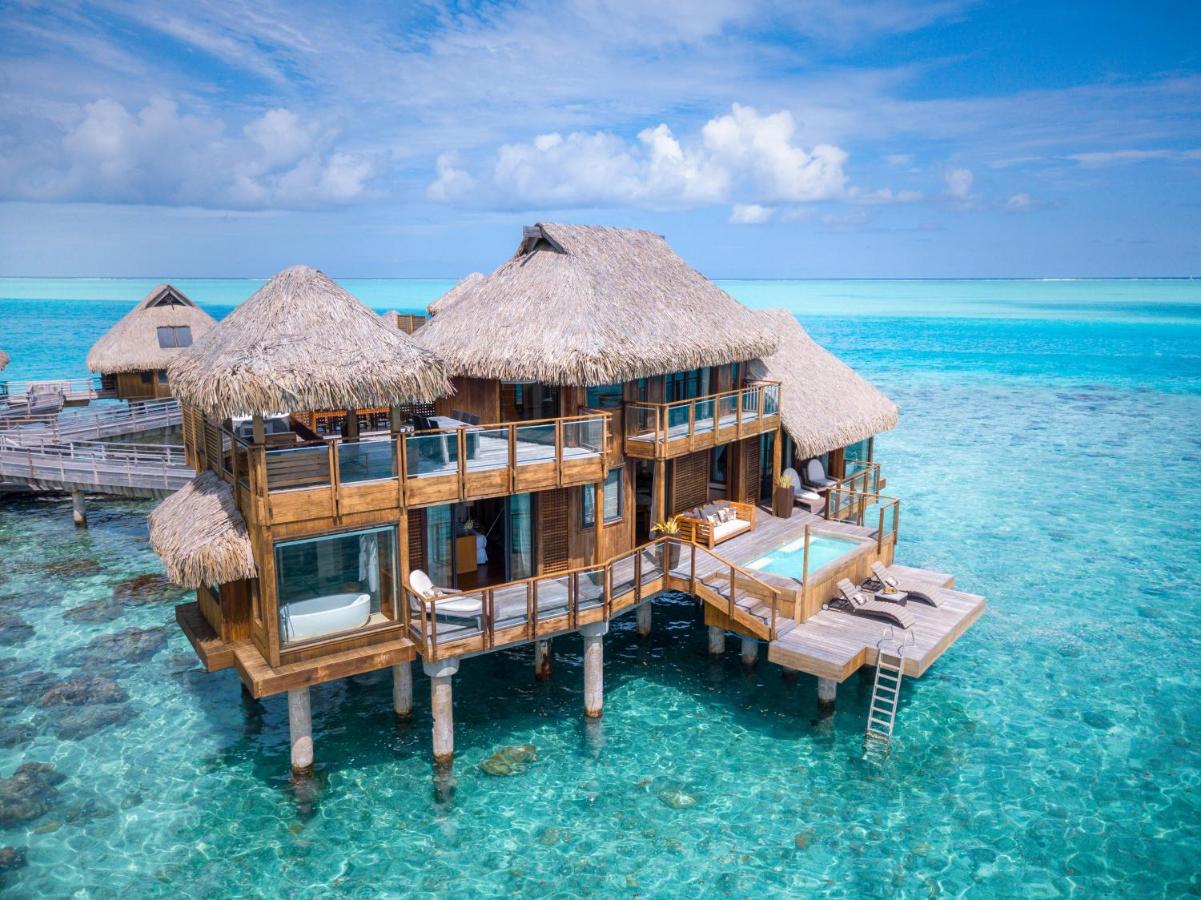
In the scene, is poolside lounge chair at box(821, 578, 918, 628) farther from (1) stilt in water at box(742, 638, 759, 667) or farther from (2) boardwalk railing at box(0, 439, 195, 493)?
(2) boardwalk railing at box(0, 439, 195, 493)

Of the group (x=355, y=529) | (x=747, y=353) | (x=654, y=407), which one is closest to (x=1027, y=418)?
(x=747, y=353)

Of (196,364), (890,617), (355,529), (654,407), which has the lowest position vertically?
(890,617)

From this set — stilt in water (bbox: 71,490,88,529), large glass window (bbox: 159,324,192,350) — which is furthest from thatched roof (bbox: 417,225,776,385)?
large glass window (bbox: 159,324,192,350)

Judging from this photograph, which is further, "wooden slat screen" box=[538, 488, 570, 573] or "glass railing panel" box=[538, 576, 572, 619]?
"wooden slat screen" box=[538, 488, 570, 573]

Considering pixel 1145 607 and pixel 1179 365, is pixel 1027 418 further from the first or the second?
pixel 1179 365

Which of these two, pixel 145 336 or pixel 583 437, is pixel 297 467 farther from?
pixel 145 336

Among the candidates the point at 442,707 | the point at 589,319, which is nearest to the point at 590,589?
the point at 442,707

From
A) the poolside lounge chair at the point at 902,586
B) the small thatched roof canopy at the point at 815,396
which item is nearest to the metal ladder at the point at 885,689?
the poolside lounge chair at the point at 902,586
